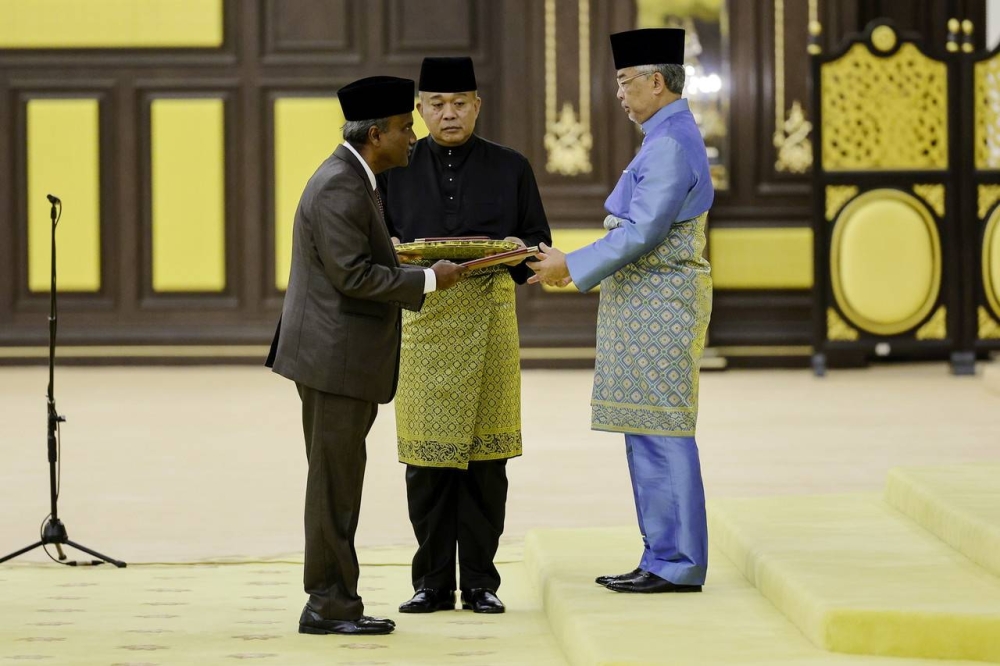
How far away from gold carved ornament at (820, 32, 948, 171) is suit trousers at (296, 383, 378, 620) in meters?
5.63

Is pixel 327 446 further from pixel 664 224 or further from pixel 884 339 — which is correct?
pixel 884 339

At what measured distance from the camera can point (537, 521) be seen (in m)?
4.66

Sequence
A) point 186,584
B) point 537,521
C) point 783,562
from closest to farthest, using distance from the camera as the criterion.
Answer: point 783,562, point 186,584, point 537,521

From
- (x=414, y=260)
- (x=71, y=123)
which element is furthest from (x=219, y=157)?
(x=414, y=260)

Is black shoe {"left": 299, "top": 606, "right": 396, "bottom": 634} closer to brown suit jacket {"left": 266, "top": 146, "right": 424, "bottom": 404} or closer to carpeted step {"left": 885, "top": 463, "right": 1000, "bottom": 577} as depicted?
brown suit jacket {"left": 266, "top": 146, "right": 424, "bottom": 404}

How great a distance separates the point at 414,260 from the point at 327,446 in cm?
53

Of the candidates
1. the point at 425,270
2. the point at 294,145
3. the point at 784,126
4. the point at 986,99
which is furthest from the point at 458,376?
the point at 294,145

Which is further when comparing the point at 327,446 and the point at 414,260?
the point at 414,260

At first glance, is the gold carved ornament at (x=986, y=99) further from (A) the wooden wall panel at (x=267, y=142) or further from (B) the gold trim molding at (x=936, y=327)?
(A) the wooden wall panel at (x=267, y=142)

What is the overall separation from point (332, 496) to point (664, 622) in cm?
73

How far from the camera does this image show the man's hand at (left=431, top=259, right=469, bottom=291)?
3.31 m

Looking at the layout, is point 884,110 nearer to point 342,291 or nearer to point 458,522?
point 458,522

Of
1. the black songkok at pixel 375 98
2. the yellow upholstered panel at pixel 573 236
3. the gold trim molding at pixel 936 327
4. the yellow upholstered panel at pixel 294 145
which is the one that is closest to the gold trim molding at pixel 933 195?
the gold trim molding at pixel 936 327

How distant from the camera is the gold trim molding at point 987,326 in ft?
27.9
